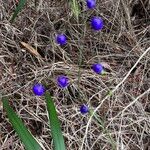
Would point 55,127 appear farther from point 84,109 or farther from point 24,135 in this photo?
point 84,109

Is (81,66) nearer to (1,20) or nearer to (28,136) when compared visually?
(1,20)

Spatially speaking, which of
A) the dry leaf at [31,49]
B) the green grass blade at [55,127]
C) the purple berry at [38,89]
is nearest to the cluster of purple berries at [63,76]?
the purple berry at [38,89]

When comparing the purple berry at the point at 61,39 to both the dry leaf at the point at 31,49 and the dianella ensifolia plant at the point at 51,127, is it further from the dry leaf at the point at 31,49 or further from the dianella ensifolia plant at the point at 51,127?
the dianella ensifolia plant at the point at 51,127

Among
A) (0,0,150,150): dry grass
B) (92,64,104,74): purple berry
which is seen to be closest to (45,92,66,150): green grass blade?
(0,0,150,150): dry grass

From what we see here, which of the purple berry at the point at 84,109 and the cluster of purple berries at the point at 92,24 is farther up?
the cluster of purple berries at the point at 92,24

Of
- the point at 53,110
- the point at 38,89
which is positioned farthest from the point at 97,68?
the point at 53,110

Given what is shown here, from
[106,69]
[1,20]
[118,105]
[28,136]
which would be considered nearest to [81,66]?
[106,69]

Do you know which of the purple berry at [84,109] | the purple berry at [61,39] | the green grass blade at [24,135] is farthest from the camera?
the purple berry at [61,39]

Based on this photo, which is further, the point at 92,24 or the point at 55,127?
the point at 92,24

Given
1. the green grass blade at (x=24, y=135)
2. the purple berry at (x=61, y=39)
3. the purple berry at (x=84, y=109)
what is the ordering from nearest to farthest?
the green grass blade at (x=24, y=135)
the purple berry at (x=84, y=109)
the purple berry at (x=61, y=39)
